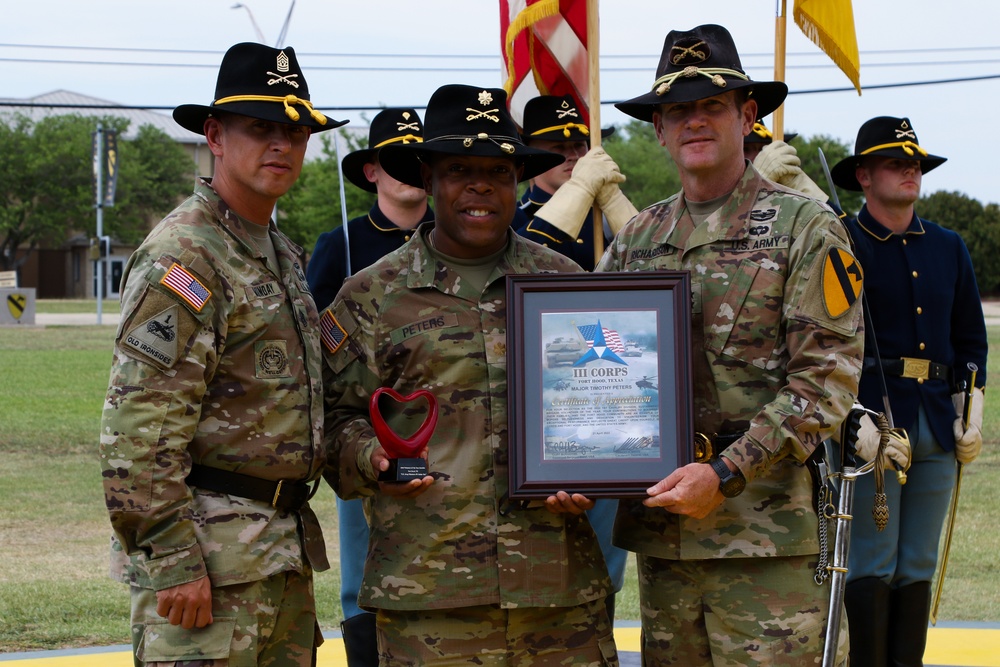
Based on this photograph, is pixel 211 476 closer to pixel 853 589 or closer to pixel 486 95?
pixel 486 95

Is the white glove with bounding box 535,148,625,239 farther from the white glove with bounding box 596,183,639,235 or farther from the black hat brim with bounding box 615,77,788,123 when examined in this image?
the black hat brim with bounding box 615,77,788,123

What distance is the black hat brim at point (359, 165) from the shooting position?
566cm

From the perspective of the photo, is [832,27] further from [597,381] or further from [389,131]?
[597,381]

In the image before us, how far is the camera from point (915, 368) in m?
5.32

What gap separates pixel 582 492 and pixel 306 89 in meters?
1.50

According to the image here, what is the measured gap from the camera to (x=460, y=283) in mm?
3754

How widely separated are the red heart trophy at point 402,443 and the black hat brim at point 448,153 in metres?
0.76

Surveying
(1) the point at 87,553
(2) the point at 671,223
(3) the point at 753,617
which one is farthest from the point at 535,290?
(1) the point at 87,553

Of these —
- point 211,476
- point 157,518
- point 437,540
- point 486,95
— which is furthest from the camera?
point 486,95

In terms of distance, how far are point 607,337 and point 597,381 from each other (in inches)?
5.2

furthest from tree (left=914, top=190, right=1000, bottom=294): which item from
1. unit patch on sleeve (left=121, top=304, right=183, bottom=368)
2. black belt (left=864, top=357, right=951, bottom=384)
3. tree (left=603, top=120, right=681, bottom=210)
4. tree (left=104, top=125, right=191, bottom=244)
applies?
unit patch on sleeve (left=121, top=304, right=183, bottom=368)

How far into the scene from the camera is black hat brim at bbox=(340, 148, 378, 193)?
18.6ft

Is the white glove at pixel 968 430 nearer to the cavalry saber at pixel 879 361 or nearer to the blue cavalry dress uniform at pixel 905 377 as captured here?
the blue cavalry dress uniform at pixel 905 377

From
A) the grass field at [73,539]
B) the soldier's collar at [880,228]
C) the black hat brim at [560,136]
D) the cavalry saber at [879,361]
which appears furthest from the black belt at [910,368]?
the grass field at [73,539]
